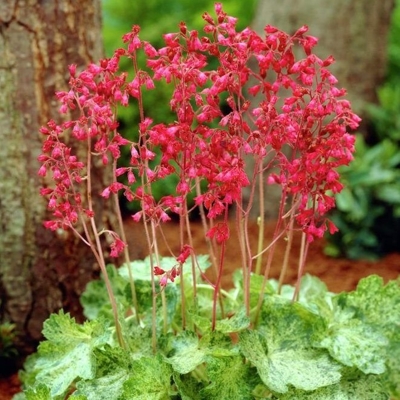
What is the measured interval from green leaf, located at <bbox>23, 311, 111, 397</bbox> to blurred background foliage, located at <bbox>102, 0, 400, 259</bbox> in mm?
2162

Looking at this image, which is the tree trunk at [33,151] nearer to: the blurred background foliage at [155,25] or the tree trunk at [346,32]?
the tree trunk at [346,32]

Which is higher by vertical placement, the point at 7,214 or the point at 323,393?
the point at 7,214

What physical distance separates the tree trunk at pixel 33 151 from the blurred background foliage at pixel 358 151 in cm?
176

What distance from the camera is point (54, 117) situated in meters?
3.04

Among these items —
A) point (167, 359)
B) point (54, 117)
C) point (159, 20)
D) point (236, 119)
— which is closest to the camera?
point (236, 119)

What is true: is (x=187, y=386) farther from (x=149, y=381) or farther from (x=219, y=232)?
(x=219, y=232)

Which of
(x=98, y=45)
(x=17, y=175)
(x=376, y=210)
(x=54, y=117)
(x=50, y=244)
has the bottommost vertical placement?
(x=376, y=210)

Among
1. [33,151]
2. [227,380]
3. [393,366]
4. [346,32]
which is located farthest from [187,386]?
[346,32]

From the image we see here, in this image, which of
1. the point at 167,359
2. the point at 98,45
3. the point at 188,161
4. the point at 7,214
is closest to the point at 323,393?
the point at 167,359

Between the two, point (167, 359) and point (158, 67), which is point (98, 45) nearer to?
point (158, 67)

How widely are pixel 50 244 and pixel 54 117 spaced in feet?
1.62

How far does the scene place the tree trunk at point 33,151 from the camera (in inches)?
116

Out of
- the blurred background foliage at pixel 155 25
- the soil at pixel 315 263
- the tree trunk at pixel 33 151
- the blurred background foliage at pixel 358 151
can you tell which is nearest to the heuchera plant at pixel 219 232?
the tree trunk at pixel 33 151

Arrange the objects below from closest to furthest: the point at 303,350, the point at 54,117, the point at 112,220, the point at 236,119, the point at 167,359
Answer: the point at 236,119
the point at 167,359
the point at 303,350
the point at 54,117
the point at 112,220
